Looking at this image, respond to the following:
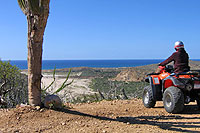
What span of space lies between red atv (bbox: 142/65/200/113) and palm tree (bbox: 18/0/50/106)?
391cm

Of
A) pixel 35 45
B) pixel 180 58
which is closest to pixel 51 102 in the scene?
pixel 35 45

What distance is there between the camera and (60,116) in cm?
630

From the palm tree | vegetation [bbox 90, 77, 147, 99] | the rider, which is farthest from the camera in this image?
vegetation [bbox 90, 77, 147, 99]

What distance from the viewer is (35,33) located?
6.48 m

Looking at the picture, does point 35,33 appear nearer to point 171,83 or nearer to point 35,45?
point 35,45

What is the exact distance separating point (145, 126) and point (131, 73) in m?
29.4

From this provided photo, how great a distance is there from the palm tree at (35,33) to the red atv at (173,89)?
391cm

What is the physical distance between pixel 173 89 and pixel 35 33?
436 centimetres

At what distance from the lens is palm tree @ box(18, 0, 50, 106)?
6371 millimetres

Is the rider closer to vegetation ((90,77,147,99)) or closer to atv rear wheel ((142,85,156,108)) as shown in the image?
atv rear wheel ((142,85,156,108))

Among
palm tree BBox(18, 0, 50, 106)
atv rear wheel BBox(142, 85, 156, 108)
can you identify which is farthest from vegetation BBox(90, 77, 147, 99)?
palm tree BBox(18, 0, 50, 106)

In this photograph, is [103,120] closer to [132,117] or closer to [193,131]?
[132,117]

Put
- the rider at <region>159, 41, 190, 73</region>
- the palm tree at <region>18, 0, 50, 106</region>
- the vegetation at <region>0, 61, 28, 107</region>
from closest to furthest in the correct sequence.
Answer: the palm tree at <region>18, 0, 50, 106</region>, the rider at <region>159, 41, 190, 73</region>, the vegetation at <region>0, 61, 28, 107</region>

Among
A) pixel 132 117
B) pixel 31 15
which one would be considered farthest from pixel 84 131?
pixel 31 15
